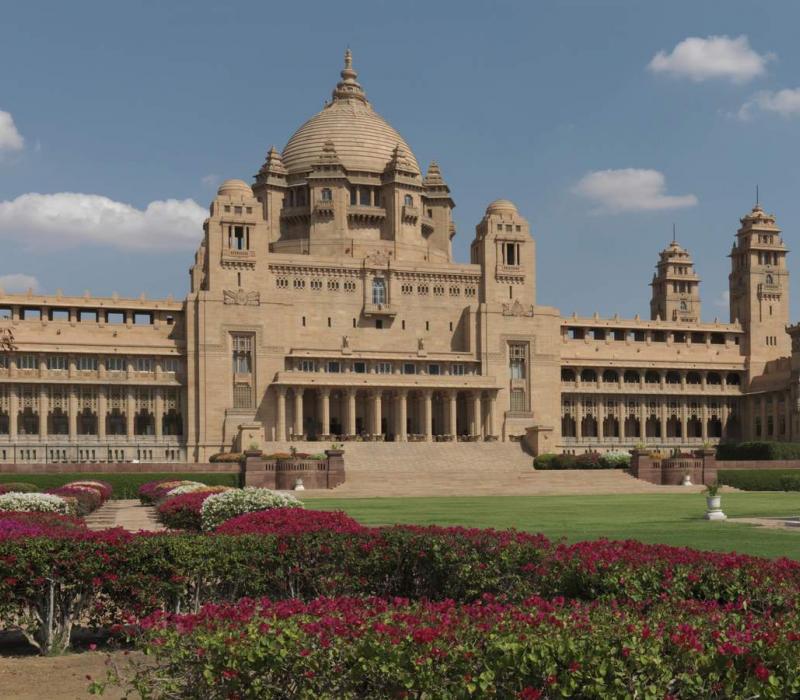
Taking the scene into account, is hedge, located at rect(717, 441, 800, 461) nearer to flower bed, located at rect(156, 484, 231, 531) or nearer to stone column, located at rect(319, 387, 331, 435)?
stone column, located at rect(319, 387, 331, 435)

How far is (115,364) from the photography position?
82.8 meters

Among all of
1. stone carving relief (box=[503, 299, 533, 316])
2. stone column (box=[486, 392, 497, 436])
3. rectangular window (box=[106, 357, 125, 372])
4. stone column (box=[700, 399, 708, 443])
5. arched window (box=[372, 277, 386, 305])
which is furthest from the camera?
stone column (box=[700, 399, 708, 443])

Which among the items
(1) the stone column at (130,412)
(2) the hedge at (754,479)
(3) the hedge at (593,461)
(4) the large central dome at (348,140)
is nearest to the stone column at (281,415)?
(1) the stone column at (130,412)

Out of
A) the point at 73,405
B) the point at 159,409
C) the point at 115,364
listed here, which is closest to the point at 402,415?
the point at 159,409

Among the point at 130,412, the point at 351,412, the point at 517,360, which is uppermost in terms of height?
the point at 517,360

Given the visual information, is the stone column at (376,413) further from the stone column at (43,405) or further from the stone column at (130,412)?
the stone column at (43,405)

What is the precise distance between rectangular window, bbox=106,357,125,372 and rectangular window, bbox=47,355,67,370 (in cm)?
330

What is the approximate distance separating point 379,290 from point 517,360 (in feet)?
42.8

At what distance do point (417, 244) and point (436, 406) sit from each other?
1645cm

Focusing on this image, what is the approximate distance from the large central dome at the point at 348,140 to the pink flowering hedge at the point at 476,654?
88.9 meters

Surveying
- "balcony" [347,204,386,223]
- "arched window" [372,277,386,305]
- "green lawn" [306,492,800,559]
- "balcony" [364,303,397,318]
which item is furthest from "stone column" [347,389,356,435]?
"green lawn" [306,492,800,559]

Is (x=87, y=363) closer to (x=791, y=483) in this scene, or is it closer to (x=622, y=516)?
(x=791, y=483)

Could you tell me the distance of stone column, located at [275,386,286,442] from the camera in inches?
3169

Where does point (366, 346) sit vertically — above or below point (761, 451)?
above
